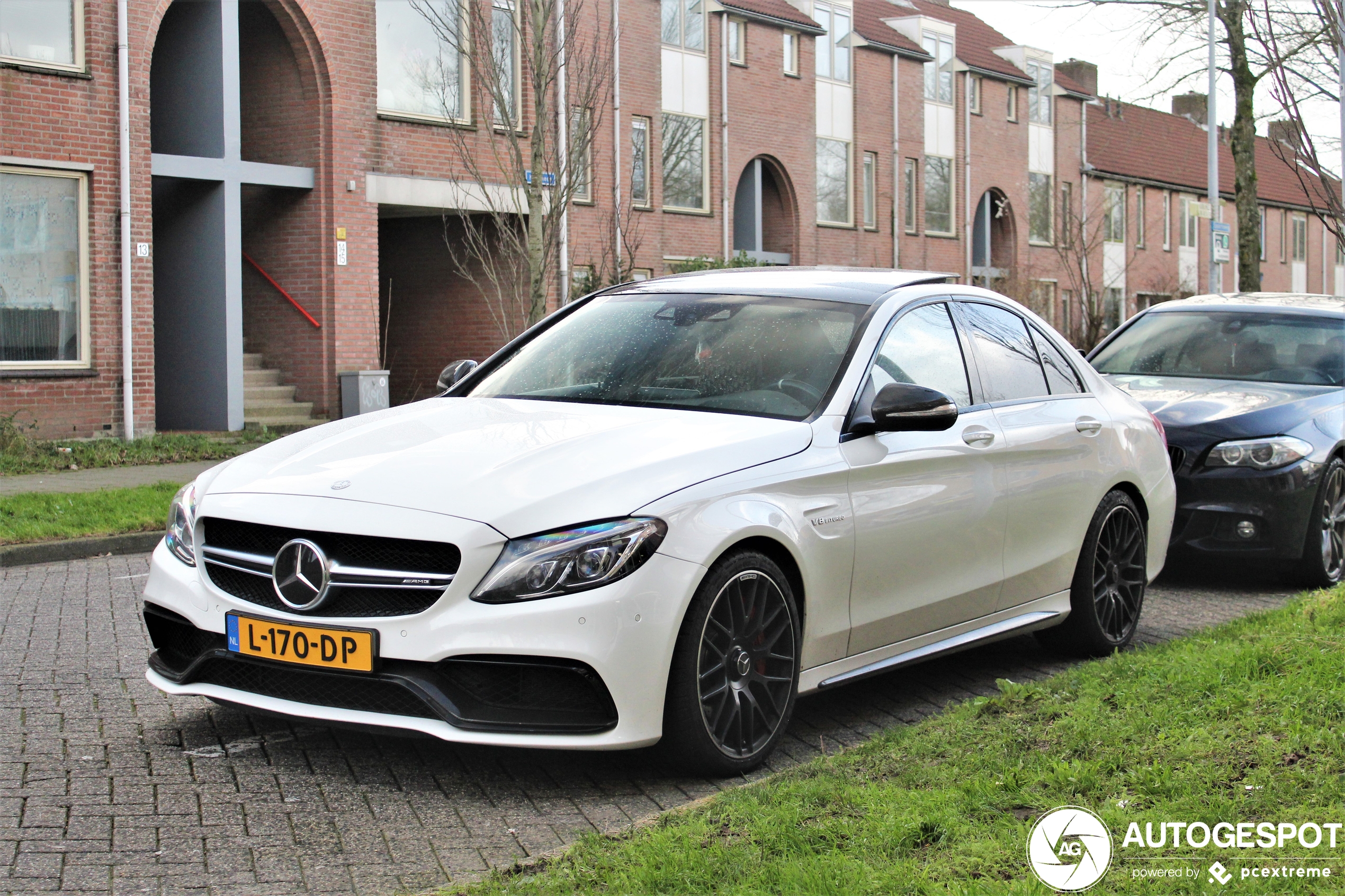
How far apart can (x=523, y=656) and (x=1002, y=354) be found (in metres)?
3.03

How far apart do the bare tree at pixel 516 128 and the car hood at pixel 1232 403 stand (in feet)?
29.1

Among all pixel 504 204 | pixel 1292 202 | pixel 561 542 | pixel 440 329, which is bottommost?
pixel 561 542

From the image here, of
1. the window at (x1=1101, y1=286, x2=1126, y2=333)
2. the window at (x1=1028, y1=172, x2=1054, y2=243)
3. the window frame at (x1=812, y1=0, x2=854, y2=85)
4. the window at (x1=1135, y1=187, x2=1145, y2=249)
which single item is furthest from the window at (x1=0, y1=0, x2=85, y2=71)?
the window at (x1=1135, y1=187, x2=1145, y2=249)

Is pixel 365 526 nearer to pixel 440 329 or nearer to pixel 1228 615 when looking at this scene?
pixel 1228 615

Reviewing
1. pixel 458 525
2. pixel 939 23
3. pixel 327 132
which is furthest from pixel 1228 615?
pixel 939 23

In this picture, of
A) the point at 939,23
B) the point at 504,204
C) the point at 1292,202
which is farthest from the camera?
the point at 1292,202

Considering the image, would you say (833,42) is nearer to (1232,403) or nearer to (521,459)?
(1232,403)

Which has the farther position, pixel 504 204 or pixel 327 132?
pixel 504 204

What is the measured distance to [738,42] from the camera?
106 feet

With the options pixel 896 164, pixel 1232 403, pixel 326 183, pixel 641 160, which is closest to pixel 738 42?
pixel 641 160

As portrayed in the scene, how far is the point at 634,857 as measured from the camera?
362 centimetres

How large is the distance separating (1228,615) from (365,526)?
5.23 meters

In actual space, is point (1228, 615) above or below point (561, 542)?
below

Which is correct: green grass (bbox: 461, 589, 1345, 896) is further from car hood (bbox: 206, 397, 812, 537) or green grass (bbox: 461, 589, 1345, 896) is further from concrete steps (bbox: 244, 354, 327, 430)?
concrete steps (bbox: 244, 354, 327, 430)
